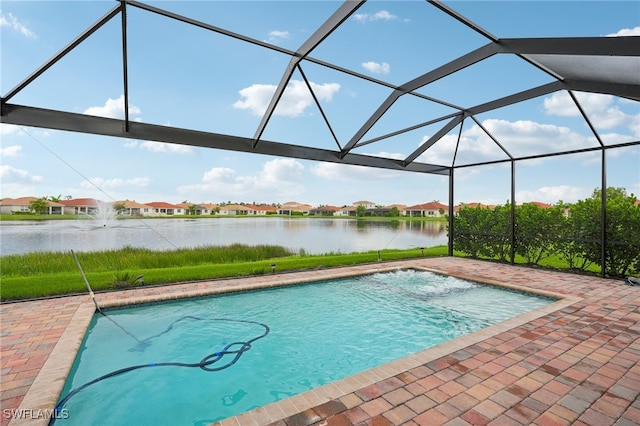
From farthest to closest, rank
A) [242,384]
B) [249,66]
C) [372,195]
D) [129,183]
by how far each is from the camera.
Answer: [372,195] → [129,183] → [249,66] → [242,384]

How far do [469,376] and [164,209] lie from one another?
619 inches

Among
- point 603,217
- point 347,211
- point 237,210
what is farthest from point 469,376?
point 347,211

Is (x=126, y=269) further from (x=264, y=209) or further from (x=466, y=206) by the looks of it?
(x=264, y=209)

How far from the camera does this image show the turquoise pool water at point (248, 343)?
269 cm

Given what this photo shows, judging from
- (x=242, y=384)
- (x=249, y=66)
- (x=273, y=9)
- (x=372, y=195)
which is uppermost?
(x=273, y=9)

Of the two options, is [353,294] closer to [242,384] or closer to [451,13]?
[242,384]

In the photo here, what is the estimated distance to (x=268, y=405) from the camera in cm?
219

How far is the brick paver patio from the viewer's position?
6.78 ft

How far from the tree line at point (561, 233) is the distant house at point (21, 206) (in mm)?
15088

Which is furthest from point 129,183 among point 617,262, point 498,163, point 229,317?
point 617,262

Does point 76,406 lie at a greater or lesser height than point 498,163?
lesser

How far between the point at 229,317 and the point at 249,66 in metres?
4.25

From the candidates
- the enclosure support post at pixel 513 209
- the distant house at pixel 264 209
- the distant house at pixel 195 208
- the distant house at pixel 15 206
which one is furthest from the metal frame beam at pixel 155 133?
the distant house at pixel 264 209

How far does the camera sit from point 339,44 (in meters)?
4.64
